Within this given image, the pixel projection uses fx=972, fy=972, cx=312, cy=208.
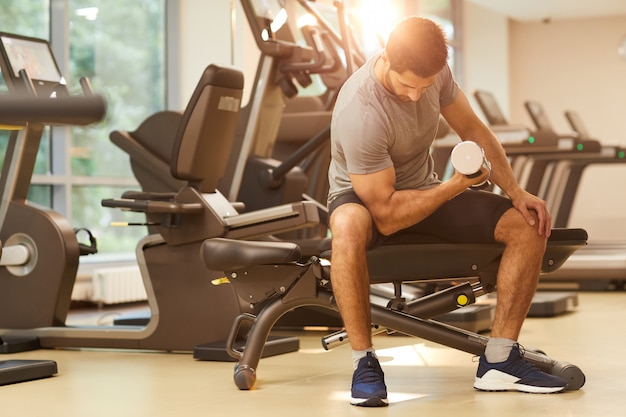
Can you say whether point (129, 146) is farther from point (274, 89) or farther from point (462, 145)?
point (462, 145)

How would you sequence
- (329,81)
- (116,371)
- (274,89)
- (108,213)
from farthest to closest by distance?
(108,213) → (329,81) → (274,89) → (116,371)

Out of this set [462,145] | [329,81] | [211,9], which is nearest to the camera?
[462,145]

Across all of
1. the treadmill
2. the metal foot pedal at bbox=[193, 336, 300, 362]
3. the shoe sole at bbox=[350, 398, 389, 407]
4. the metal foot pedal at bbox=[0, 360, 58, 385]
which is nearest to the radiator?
the metal foot pedal at bbox=[193, 336, 300, 362]

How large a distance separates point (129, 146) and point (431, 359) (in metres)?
1.79

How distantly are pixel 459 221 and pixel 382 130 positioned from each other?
0.40m

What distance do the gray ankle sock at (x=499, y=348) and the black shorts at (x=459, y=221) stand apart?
1.01 ft

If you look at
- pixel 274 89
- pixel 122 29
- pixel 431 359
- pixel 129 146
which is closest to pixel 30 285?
pixel 129 146

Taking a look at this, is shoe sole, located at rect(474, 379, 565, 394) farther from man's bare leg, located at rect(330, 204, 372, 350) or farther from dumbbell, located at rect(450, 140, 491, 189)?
dumbbell, located at rect(450, 140, 491, 189)

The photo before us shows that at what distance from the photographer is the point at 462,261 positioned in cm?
304

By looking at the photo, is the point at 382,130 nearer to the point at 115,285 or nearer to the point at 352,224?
the point at 352,224

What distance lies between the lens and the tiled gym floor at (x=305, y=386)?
275cm

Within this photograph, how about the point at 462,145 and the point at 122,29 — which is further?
the point at 122,29

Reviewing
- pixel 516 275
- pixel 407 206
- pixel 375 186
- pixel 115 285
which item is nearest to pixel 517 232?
pixel 516 275

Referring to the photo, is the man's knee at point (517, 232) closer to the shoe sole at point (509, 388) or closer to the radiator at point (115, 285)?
the shoe sole at point (509, 388)
